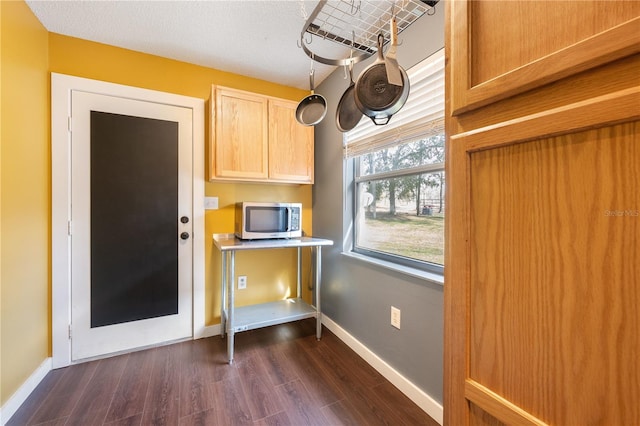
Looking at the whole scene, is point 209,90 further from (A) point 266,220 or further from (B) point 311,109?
(A) point 266,220

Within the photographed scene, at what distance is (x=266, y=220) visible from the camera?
225 cm

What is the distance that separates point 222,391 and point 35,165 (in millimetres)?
1883

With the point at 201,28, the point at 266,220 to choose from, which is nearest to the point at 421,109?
the point at 266,220

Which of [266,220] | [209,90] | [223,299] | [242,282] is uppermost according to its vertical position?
[209,90]

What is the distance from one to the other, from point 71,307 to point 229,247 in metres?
1.25

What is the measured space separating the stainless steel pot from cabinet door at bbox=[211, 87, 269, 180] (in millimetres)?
1279

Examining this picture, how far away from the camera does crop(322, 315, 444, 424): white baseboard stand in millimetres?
1453

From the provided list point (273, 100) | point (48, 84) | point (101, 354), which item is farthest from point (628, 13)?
point (101, 354)

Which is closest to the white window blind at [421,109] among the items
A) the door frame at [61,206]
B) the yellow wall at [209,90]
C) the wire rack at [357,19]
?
the wire rack at [357,19]

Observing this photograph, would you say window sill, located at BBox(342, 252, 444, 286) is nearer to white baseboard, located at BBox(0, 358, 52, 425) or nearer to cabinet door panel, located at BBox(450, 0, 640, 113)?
cabinet door panel, located at BBox(450, 0, 640, 113)

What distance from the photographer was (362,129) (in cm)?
207

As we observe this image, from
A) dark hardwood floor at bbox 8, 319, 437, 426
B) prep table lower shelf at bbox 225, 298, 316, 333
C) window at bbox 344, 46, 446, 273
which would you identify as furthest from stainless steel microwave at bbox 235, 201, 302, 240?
dark hardwood floor at bbox 8, 319, 437, 426

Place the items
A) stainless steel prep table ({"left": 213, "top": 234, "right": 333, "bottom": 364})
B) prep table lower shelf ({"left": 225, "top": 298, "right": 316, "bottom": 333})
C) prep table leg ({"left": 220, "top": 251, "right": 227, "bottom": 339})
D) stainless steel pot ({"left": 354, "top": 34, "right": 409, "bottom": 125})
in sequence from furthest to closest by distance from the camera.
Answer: prep table leg ({"left": 220, "top": 251, "right": 227, "bottom": 339}) → prep table lower shelf ({"left": 225, "top": 298, "right": 316, "bottom": 333}) → stainless steel prep table ({"left": 213, "top": 234, "right": 333, "bottom": 364}) → stainless steel pot ({"left": 354, "top": 34, "right": 409, "bottom": 125})

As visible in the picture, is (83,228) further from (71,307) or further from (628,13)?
(628,13)
